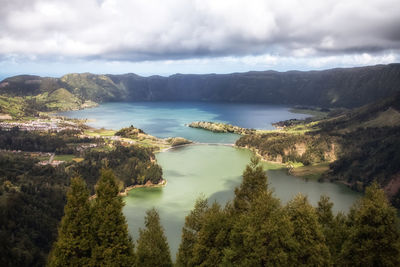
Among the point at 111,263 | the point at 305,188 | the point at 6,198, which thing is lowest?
the point at 305,188

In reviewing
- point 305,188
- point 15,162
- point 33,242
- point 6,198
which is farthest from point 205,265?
point 15,162

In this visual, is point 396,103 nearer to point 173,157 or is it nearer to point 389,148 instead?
point 389,148

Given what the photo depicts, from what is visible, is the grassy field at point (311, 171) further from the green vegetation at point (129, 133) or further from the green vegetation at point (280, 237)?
the green vegetation at point (129, 133)

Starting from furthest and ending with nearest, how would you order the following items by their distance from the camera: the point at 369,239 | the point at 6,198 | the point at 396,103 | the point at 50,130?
the point at 50,130, the point at 396,103, the point at 6,198, the point at 369,239

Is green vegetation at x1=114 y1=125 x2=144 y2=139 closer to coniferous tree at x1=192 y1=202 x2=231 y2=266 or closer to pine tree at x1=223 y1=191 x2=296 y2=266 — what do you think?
coniferous tree at x1=192 y1=202 x2=231 y2=266

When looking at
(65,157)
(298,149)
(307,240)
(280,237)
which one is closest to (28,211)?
(280,237)

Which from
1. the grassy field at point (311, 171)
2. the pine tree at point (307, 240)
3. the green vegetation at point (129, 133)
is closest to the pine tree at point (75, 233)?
the pine tree at point (307, 240)

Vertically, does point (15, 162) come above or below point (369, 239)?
below
